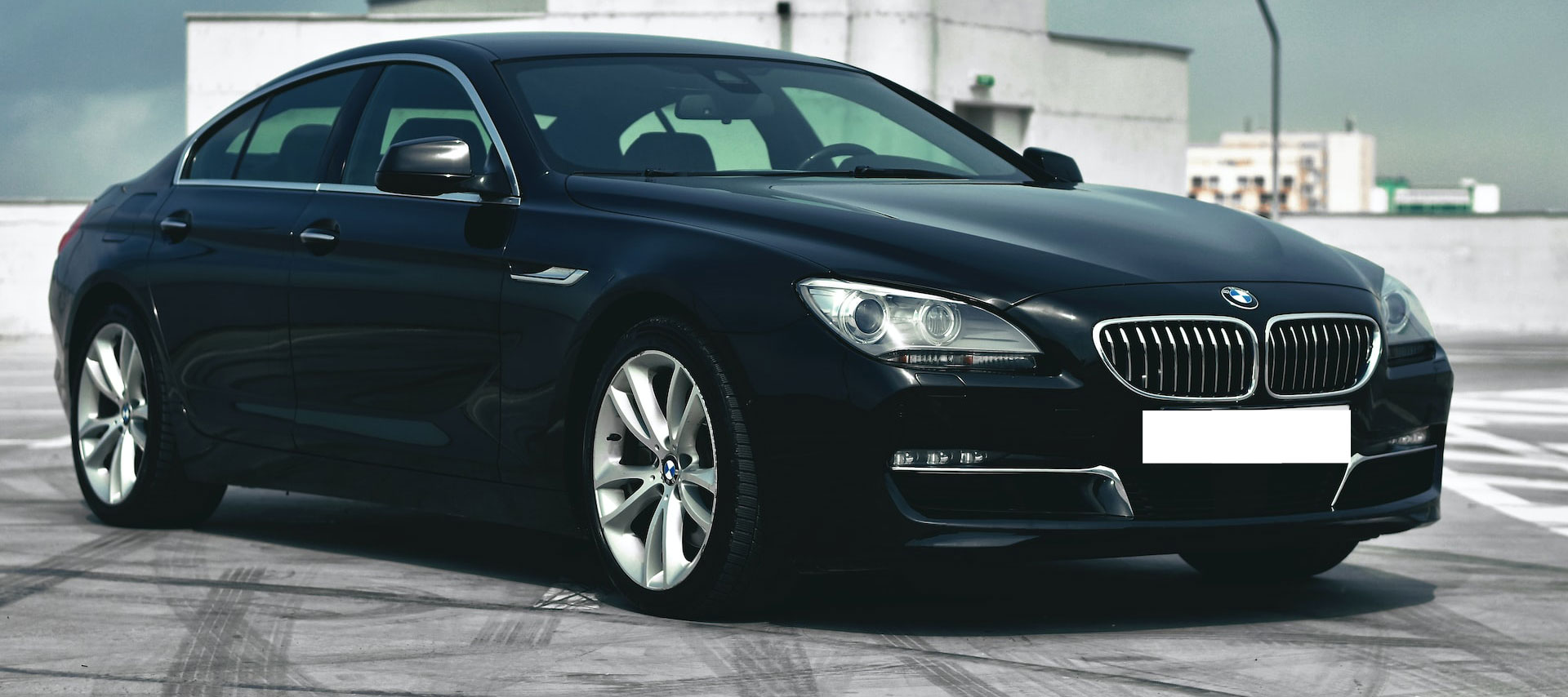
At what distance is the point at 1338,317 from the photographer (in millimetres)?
4859

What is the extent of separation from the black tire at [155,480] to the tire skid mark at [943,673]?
305cm

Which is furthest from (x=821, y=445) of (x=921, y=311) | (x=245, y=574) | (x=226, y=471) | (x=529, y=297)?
(x=226, y=471)

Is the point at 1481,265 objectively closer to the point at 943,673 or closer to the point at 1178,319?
the point at 1178,319

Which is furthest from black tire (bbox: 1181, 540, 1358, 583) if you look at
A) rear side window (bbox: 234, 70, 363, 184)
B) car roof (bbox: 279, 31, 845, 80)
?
rear side window (bbox: 234, 70, 363, 184)

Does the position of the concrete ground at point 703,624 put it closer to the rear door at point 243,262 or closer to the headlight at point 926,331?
the rear door at point 243,262

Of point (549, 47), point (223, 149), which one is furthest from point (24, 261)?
point (549, 47)

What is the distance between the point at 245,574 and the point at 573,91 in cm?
163

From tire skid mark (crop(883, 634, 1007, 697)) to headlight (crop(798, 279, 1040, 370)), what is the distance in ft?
2.05

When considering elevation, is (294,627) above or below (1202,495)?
below

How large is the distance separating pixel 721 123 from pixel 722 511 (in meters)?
1.56

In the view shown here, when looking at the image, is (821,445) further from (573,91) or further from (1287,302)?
(573,91)

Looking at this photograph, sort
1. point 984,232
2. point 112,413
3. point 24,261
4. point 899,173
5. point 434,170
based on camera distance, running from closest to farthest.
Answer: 1. point 984,232
2. point 434,170
3. point 899,173
4. point 112,413
5. point 24,261

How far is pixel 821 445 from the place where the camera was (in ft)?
14.7

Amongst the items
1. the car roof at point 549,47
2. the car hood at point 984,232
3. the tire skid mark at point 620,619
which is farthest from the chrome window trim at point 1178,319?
the car roof at point 549,47
